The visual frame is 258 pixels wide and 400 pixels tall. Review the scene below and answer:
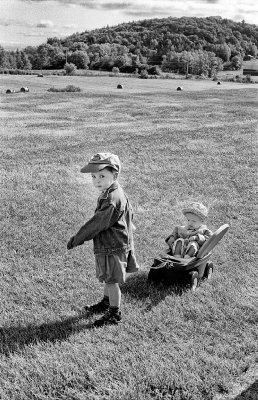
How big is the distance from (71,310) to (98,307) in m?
0.30

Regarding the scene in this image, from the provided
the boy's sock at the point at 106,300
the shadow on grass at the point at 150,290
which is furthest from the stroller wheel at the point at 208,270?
the boy's sock at the point at 106,300

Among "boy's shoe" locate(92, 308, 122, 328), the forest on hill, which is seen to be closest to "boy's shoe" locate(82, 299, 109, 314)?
"boy's shoe" locate(92, 308, 122, 328)

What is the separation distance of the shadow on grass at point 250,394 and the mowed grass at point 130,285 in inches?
4.5

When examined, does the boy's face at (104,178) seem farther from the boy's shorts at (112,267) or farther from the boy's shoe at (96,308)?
the boy's shoe at (96,308)

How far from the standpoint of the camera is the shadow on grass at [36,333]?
449 cm

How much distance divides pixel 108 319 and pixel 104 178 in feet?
4.71

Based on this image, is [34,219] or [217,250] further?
[34,219]

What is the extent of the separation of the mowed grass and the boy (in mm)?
467

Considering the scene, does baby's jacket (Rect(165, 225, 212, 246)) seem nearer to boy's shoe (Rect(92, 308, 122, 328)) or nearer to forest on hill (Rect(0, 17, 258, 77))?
boy's shoe (Rect(92, 308, 122, 328))

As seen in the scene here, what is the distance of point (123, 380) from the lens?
4.01 metres

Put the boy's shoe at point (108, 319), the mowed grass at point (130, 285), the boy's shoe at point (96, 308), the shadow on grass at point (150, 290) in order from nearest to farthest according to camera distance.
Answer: the mowed grass at point (130, 285)
the boy's shoe at point (108, 319)
the boy's shoe at point (96, 308)
the shadow on grass at point (150, 290)

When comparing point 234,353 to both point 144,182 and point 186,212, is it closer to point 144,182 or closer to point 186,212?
point 186,212

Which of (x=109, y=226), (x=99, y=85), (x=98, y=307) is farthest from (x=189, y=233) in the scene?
(x=99, y=85)

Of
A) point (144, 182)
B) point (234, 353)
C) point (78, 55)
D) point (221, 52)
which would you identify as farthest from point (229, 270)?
point (221, 52)
